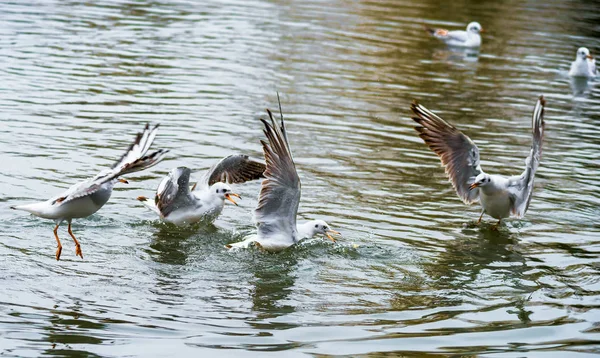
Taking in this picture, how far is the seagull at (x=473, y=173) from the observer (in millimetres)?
10969

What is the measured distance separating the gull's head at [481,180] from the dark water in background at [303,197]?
1.73ft

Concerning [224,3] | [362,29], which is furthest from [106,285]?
[224,3]

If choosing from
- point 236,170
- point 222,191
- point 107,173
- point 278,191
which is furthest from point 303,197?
point 107,173

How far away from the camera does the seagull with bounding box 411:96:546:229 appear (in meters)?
11.0

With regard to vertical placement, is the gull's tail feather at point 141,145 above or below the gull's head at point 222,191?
above

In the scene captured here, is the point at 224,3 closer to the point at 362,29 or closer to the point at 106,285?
the point at 362,29

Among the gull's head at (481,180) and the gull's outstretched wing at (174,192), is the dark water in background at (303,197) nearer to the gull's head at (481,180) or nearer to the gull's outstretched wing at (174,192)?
the gull's outstretched wing at (174,192)

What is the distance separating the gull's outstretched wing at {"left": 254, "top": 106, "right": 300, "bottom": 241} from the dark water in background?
317 mm

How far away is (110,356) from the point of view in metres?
6.95

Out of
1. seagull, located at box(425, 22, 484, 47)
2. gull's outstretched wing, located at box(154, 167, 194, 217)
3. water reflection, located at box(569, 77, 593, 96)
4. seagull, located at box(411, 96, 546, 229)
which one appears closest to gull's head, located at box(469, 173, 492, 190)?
seagull, located at box(411, 96, 546, 229)

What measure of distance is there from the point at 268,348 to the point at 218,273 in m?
1.93

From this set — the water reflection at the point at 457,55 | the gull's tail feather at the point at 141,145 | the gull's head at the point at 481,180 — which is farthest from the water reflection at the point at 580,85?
the gull's tail feather at the point at 141,145

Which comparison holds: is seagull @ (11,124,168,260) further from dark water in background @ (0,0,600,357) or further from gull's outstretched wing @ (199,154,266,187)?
gull's outstretched wing @ (199,154,266,187)

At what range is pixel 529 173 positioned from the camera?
35.8ft
